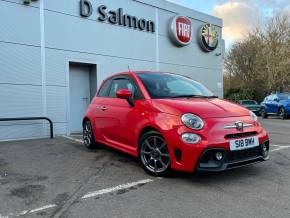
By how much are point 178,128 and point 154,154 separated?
2.22 feet

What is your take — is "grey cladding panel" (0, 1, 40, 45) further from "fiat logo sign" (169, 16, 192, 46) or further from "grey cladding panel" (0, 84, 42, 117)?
"fiat logo sign" (169, 16, 192, 46)

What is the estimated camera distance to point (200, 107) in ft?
15.8

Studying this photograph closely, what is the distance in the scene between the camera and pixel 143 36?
12.9m

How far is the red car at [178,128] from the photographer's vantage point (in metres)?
4.46

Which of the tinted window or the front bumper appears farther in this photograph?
the tinted window

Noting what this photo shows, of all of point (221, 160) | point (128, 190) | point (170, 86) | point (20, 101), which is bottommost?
point (128, 190)

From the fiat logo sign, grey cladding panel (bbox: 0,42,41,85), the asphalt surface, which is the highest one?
the fiat logo sign

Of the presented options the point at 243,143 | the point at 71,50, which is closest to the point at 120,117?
the point at 243,143

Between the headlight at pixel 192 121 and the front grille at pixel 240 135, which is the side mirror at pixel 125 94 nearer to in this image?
the headlight at pixel 192 121

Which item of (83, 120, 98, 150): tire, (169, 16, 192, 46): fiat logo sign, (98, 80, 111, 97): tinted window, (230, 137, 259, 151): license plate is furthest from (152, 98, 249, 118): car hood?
(169, 16, 192, 46): fiat logo sign

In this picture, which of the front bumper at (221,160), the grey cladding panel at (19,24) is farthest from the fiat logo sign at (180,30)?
the front bumper at (221,160)

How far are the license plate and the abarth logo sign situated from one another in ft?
38.3

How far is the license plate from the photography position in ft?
14.9

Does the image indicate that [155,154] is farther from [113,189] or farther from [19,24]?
[19,24]
